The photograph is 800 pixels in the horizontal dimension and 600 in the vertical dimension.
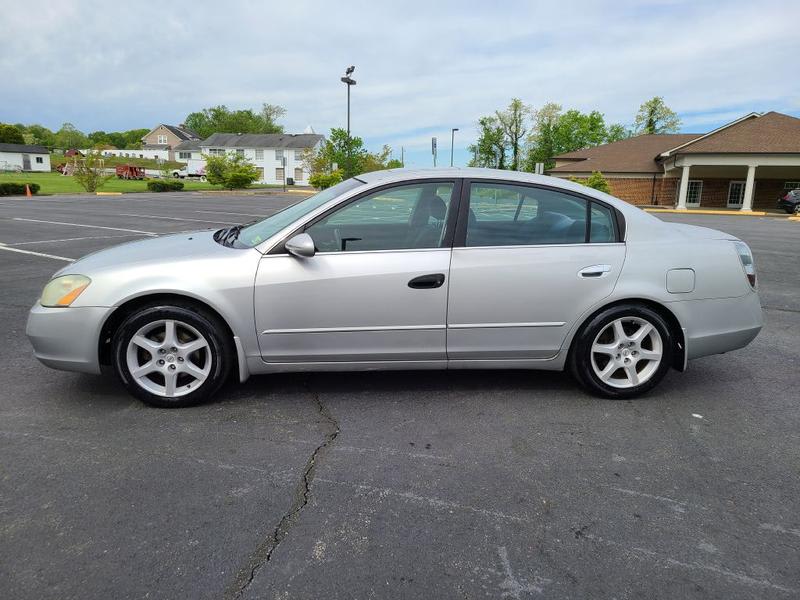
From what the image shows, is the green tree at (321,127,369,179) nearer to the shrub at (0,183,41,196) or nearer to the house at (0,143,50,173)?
the shrub at (0,183,41,196)

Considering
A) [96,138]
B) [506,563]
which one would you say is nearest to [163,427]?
[506,563]

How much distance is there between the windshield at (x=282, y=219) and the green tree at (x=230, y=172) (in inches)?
2116

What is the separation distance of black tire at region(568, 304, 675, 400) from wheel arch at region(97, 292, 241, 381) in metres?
2.25

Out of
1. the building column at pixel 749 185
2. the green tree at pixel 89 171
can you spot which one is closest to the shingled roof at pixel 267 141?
the green tree at pixel 89 171

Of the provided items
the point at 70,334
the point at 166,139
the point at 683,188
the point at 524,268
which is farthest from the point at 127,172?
the point at 524,268

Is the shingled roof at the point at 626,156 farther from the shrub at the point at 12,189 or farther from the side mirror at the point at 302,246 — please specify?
the side mirror at the point at 302,246

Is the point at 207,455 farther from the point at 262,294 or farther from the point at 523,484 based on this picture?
the point at 523,484

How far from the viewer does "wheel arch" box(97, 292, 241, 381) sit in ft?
12.1

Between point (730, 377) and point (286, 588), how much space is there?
3933 millimetres

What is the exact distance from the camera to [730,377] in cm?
465

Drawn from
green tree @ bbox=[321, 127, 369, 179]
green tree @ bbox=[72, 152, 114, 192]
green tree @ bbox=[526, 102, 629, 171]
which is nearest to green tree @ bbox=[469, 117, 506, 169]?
green tree @ bbox=[526, 102, 629, 171]

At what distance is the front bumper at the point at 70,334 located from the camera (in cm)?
365

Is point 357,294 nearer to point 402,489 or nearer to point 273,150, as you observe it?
point 402,489

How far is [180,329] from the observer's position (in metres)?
3.78
